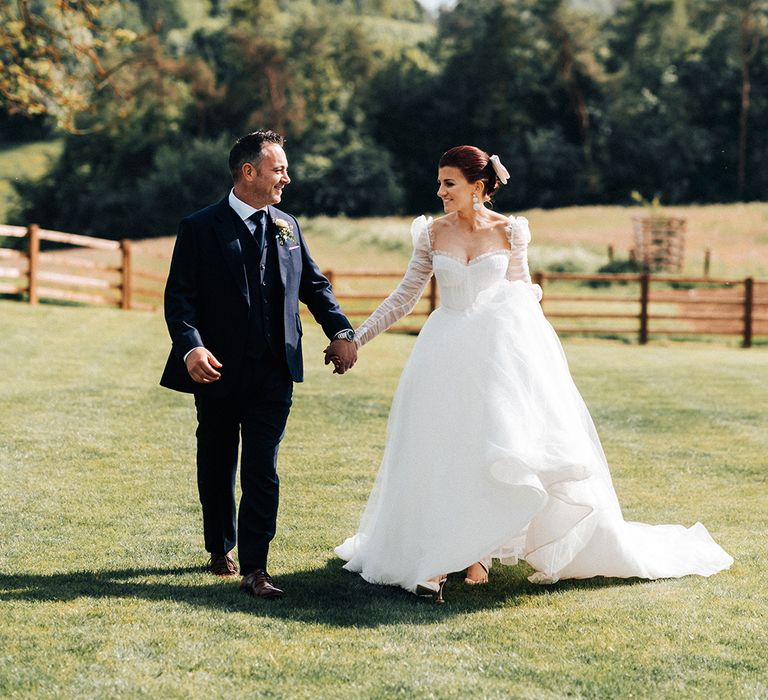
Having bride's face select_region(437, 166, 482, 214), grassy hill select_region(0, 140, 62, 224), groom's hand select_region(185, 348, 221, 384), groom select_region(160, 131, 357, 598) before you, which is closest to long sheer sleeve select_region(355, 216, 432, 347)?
bride's face select_region(437, 166, 482, 214)

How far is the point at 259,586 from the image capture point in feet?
17.1

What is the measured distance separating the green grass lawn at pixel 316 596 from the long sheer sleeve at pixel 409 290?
123 cm

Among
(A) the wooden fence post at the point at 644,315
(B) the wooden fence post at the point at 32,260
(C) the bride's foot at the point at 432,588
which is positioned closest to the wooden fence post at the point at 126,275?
(B) the wooden fence post at the point at 32,260

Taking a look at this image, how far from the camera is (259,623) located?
4.76 m

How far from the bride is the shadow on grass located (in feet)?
0.28

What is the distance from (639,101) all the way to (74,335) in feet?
187

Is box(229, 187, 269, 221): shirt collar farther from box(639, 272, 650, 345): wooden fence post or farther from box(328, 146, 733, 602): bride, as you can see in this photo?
box(639, 272, 650, 345): wooden fence post

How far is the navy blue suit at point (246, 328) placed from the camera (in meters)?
5.28

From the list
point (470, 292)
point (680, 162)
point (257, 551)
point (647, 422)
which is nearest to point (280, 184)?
point (470, 292)

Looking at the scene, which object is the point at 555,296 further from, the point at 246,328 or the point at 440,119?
the point at 440,119

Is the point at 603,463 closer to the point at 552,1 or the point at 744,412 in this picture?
the point at 744,412

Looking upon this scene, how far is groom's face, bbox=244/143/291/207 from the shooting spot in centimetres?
527

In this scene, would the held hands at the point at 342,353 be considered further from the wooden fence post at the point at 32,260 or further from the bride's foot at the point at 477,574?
the wooden fence post at the point at 32,260

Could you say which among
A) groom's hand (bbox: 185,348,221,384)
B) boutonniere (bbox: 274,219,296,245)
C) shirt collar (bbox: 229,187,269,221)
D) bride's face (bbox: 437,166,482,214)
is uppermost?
bride's face (bbox: 437,166,482,214)
